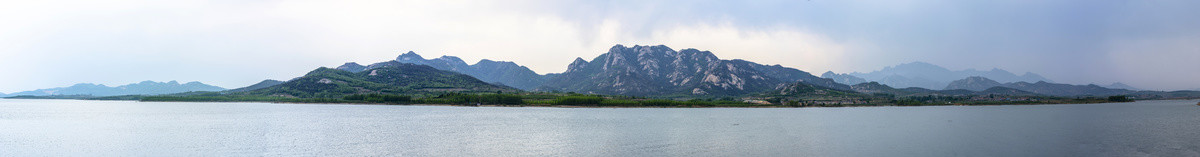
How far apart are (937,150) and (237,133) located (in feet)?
267

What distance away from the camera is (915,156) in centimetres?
5016

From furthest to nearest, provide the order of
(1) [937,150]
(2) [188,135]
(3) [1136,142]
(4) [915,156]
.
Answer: (2) [188,135]
(3) [1136,142]
(1) [937,150]
(4) [915,156]

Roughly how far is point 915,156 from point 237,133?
78205mm

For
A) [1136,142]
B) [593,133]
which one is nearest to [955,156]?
[1136,142]

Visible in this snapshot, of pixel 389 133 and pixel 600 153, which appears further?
pixel 389 133

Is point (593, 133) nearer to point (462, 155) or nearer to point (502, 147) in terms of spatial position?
point (502, 147)

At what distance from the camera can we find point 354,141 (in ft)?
208

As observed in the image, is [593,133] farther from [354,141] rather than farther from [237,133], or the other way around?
[237,133]

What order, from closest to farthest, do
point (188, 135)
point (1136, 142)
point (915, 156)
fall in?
point (915, 156) < point (1136, 142) < point (188, 135)

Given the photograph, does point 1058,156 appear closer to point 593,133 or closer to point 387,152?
point 593,133

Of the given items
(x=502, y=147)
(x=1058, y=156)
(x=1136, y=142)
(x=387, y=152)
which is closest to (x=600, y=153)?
(x=502, y=147)

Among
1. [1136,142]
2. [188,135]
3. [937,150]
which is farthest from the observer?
[188,135]

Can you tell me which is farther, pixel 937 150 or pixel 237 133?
pixel 237 133

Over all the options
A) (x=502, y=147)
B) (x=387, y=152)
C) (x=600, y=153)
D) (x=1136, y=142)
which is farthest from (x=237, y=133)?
(x=1136, y=142)
